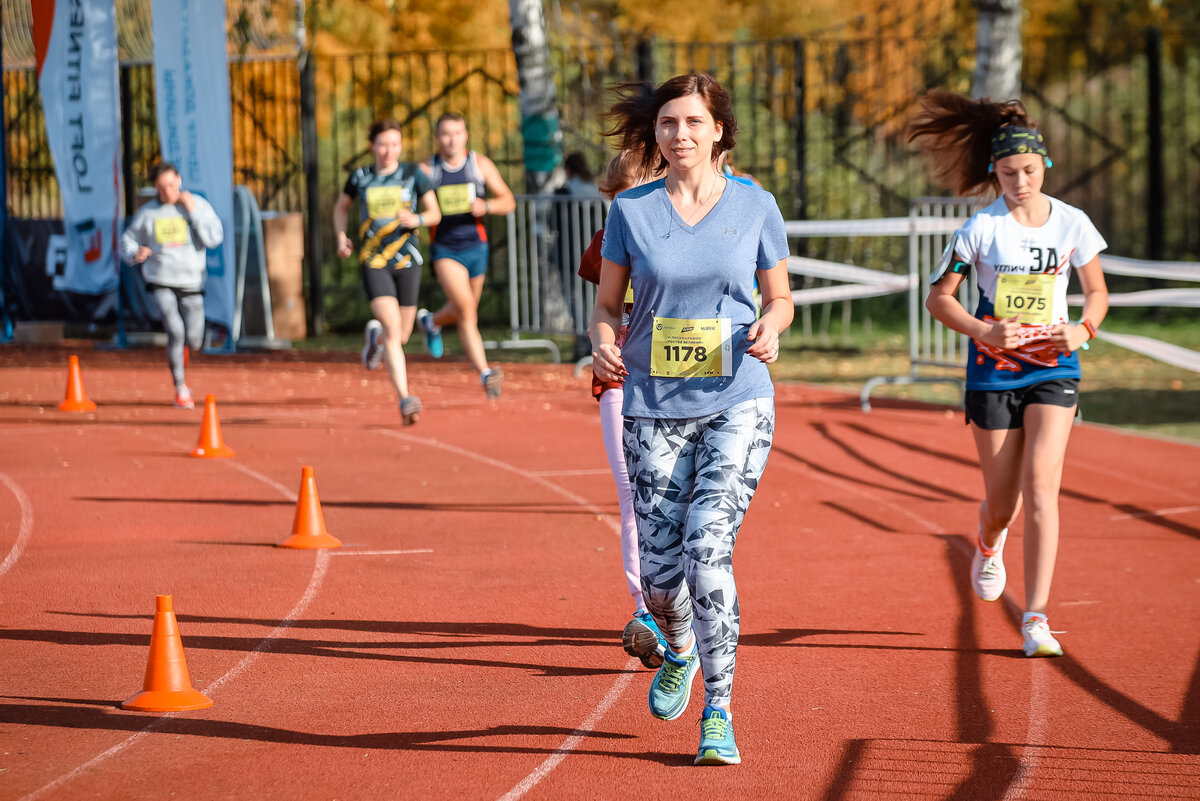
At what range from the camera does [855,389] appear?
14.8 m

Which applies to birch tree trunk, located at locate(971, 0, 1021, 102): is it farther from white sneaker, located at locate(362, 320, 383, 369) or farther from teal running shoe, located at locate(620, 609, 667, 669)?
teal running shoe, located at locate(620, 609, 667, 669)

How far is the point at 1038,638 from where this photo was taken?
19.1ft

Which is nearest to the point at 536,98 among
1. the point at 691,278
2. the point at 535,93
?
the point at 535,93

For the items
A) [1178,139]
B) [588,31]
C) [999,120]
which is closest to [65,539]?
[999,120]

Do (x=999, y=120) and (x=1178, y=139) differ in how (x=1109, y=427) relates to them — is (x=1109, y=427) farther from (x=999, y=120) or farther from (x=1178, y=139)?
(x=1178, y=139)

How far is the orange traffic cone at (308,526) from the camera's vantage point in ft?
25.6

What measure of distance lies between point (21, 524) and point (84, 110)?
1118cm

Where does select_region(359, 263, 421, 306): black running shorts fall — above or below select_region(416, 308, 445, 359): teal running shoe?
above

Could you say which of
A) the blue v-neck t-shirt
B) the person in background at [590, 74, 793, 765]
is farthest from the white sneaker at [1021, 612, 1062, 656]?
the blue v-neck t-shirt

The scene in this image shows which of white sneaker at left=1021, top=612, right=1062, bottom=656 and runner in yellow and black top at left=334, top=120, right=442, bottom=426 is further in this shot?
runner in yellow and black top at left=334, top=120, right=442, bottom=426

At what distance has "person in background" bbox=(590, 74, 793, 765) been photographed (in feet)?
14.5

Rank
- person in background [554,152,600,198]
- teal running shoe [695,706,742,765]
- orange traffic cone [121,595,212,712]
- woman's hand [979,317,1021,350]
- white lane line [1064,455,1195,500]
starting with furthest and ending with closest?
1. person in background [554,152,600,198]
2. white lane line [1064,455,1195,500]
3. woman's hand [979,317,1021,350]
4. orange traffic cone [121,595,212,712]
5. teal running shoe [695,706,742,765]

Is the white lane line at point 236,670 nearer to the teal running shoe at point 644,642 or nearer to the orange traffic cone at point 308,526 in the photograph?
the orange traffic cone at point 308,526

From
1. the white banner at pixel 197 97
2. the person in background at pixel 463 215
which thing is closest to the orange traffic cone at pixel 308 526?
the person in background at pixel 463 215
